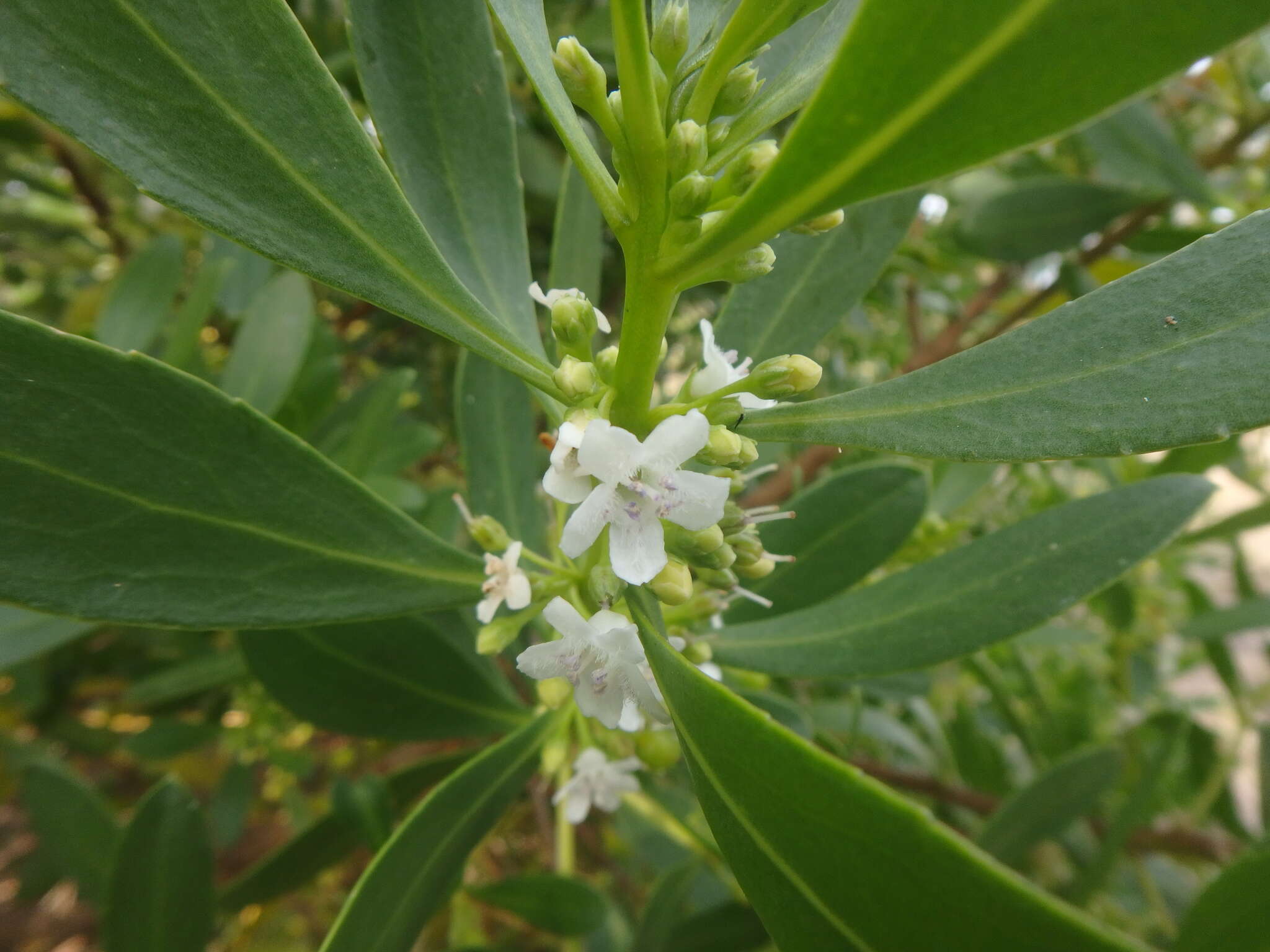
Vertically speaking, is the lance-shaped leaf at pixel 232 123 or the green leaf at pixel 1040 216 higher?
the green leaf at pixel 1040 216

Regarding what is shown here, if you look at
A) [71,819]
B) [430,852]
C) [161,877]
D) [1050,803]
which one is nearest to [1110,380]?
[430,852]

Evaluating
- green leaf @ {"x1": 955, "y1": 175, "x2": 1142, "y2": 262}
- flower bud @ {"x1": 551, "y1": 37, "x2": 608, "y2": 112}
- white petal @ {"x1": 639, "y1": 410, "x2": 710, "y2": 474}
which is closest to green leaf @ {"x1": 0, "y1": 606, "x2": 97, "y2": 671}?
white petal @ {"x1": 639, "y1": 410, "x2": 710, "y2": 474}

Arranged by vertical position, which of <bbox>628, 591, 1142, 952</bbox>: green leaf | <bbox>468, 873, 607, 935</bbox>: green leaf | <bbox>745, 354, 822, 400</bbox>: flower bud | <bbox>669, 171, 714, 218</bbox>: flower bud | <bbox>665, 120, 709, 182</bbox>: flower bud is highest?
<bbox>665, 120, 709, 182</bbox>: flower bud

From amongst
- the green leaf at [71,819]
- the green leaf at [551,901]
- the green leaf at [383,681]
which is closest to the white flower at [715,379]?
the green leaf at [383,681]

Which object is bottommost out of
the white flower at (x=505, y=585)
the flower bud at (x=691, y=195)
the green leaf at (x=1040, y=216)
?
the white flower at (x=505, y=585)

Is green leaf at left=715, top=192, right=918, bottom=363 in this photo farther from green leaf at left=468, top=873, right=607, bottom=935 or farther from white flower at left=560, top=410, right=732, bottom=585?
green leaf at left=468, top=873, right=607, bottom=935

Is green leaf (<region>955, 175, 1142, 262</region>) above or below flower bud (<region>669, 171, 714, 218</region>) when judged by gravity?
above

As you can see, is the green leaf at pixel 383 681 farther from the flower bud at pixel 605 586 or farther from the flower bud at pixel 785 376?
the flower bud at pixel 785 376

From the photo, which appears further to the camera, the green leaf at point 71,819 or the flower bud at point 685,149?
the green leaf at point 71,819
